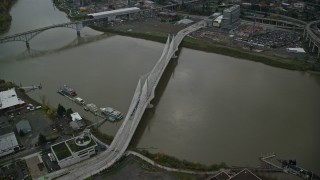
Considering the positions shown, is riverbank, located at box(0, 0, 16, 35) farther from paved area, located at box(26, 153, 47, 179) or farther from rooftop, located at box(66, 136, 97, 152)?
rooftop, located at box(66, 136, 97, 152)

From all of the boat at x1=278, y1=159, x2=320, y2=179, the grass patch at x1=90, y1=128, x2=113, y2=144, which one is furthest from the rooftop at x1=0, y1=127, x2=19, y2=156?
the boat at x1=278, y1=159, x2=320, y2=179

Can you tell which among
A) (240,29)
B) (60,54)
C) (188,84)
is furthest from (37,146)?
(240,29)

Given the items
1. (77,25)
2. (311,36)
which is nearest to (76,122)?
(77,25)

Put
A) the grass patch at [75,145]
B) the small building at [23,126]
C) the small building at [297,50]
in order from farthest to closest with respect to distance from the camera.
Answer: the small building at [297,50] < the small building at [23,126] < the grass patch at [75,145]

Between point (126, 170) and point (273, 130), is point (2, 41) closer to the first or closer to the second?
point (126, 170)

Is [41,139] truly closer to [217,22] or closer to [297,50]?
[297,50]

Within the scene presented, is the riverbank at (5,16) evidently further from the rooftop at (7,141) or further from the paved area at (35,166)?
the paved area at (35,166)


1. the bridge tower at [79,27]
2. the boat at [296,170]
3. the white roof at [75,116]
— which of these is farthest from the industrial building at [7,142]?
the bridge tower at [79,27]
